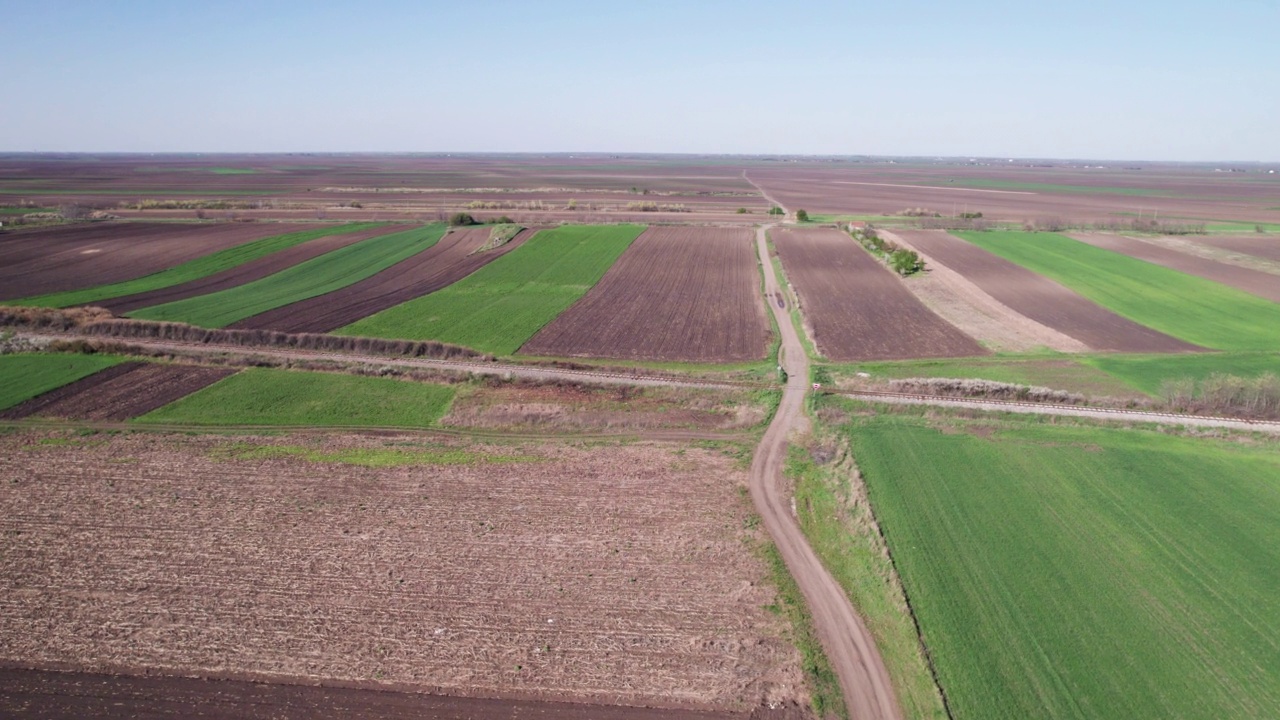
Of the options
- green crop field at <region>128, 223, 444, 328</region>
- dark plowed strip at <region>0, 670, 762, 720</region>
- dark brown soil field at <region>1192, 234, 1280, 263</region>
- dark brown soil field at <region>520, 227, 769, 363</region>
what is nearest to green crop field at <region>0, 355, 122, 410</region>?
green crop field at <region>128, 223, 444, 328</region>

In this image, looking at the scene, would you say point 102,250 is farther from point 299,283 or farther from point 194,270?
point 299,283

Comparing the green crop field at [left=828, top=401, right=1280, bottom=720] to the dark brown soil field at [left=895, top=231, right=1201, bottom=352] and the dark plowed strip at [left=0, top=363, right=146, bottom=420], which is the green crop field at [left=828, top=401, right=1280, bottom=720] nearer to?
the dark brown soil field at [left=895, top=231, right=1201, bottom=352]

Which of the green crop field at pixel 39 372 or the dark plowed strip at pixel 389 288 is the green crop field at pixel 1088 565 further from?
the green crop field at pixel 39 372

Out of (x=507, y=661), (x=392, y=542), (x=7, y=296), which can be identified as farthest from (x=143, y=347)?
(x=507, y=661)

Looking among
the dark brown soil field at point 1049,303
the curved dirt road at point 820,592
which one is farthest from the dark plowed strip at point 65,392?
the dark brown soil field at point 1049,303

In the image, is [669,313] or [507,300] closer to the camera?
[669,313]

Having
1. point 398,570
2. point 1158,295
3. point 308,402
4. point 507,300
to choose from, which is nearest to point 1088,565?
point 398,570
